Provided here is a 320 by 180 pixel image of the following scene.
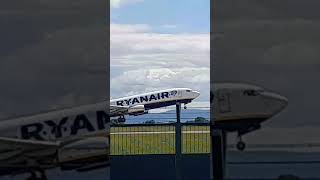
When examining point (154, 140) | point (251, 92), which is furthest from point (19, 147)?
point (154, 140)

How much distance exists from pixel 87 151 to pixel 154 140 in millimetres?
2087

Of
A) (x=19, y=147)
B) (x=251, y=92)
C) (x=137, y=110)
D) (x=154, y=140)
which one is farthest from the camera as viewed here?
(x=154, y=140)

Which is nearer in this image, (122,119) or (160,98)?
(160,98)

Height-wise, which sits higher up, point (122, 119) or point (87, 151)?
point (122, 119)

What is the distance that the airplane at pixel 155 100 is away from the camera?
5469mm

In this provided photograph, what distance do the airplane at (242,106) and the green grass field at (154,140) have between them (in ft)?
2.89

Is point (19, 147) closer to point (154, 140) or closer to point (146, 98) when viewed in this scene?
point (146, 98)

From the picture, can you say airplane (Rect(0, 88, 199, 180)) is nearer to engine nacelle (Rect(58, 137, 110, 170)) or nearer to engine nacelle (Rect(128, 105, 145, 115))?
engine nacelle (Rect(58, 137, 110, 170))

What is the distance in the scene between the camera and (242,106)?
5250 mm

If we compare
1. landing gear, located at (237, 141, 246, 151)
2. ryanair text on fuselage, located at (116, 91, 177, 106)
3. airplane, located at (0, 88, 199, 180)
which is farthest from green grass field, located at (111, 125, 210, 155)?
airplane, located at (0, 88, 199, 180)

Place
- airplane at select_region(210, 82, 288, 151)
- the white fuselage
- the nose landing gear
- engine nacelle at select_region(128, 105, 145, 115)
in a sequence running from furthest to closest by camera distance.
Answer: the nose landing gear → engine nacelle at select_region(128, 105, 145, 115) → the white fuselage → airplane at select_region(210, 82, 288, 151)

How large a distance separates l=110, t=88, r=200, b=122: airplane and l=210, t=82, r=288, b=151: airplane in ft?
0.74

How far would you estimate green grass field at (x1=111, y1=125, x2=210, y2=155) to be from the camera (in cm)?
636

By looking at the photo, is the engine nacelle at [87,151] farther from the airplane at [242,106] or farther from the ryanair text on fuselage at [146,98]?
the airplane at [242,106]
